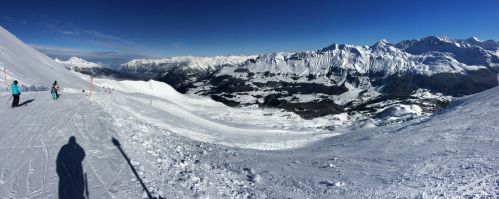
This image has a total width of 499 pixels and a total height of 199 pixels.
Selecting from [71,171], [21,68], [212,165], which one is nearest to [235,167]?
[212,165]

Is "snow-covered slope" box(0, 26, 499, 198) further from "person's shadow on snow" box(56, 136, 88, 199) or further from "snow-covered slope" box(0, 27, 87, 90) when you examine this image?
"snow-covered slope" box(0, 27, 87, 90)

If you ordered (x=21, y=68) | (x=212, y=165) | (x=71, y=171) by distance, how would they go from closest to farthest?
(x=71, y=171) → (x=212, y=165) → (x=21, y=68)

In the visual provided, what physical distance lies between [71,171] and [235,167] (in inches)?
276

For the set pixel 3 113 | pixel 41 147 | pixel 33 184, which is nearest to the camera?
pixel 33 184

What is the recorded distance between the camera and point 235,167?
662 inches

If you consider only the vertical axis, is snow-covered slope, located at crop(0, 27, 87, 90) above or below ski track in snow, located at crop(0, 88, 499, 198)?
above

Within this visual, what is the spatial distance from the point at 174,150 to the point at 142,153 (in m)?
2.23

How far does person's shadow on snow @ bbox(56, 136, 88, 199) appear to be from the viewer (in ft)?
37.5

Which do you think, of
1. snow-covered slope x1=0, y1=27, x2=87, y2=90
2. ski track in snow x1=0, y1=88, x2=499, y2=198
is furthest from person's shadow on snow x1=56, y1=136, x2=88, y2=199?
snow-covered slope x1=0, y1=27, x2=87, y2=90

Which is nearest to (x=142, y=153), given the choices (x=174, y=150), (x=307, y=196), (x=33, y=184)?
(x=174, y=150)

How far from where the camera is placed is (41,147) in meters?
16.1

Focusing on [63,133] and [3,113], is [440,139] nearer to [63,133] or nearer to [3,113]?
[63,133]

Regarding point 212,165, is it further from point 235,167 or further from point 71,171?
point 71,171

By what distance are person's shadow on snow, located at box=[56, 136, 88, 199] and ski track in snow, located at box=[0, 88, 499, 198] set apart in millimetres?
281
